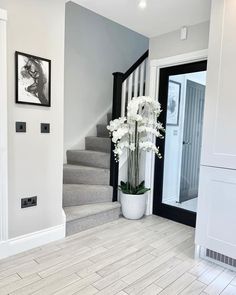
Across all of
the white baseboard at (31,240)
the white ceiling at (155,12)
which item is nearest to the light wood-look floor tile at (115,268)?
the white baseboard at (31,240)

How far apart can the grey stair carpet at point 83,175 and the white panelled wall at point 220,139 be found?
147cm

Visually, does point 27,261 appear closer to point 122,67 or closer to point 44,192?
point 44,192

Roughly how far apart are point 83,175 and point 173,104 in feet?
5.00

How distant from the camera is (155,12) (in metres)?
2.62

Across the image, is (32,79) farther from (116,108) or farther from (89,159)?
(89,159)

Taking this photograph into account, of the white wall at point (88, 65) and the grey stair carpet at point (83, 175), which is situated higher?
the white wall at point (88, 65)

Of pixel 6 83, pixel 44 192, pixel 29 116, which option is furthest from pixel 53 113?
pixel 44 192

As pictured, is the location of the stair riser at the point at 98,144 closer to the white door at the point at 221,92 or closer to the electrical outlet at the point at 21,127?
the electrical outlet at the point at 21,127

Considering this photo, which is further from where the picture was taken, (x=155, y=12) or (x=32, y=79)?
(x=155, y=12)

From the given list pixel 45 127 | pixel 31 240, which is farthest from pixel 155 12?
pixel 31 240

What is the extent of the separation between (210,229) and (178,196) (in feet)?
3.75

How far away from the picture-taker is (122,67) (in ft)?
15.0

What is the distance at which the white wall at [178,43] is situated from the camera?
2.79 m

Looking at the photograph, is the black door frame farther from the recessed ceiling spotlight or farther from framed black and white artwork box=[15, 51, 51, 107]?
A: framed black and white artwork box=[15, 51, 51, 107]
